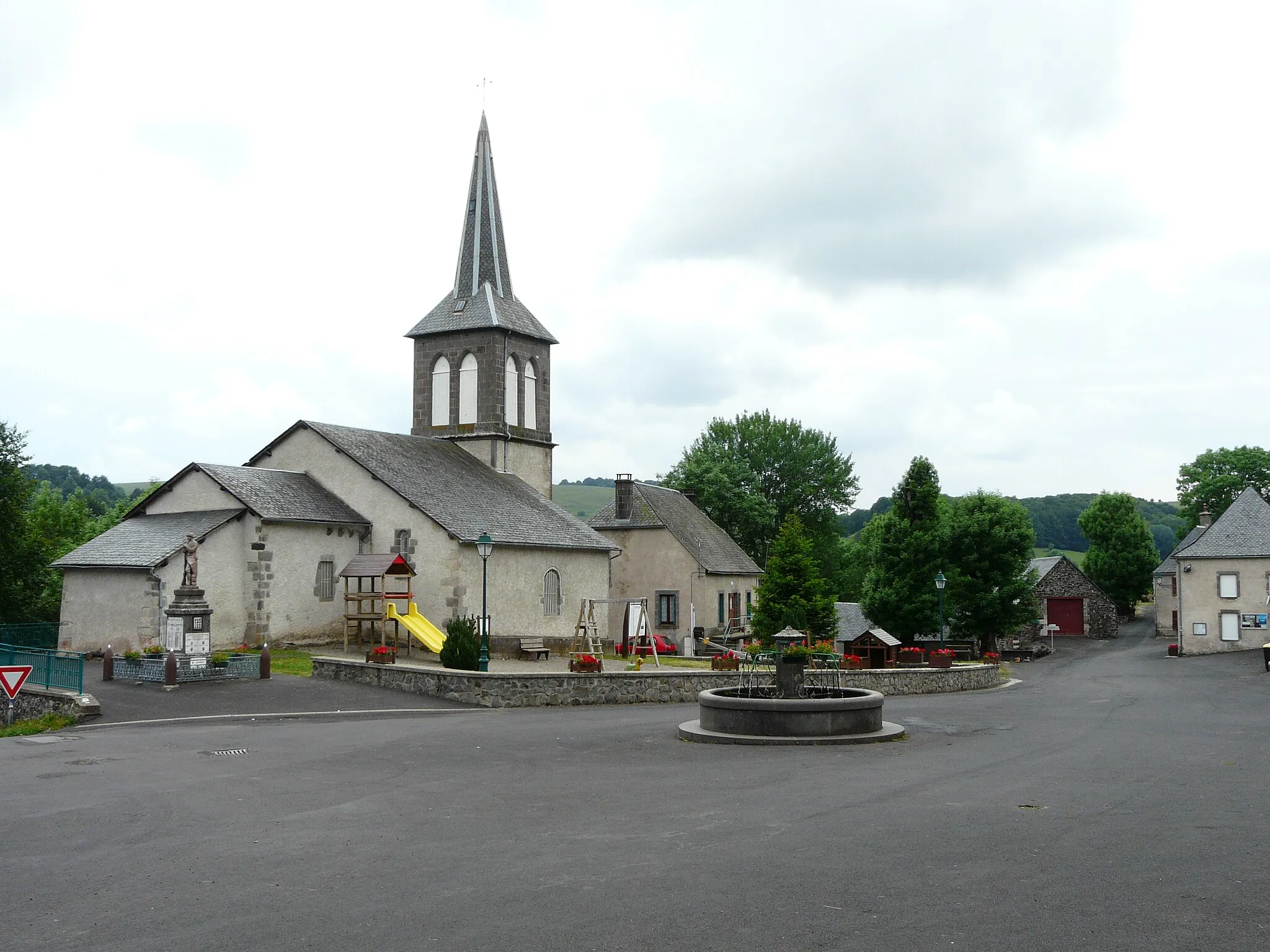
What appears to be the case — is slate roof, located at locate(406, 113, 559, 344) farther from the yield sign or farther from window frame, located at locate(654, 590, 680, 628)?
the yield sign

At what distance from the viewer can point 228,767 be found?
50.7 feet

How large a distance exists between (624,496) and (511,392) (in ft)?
30.6

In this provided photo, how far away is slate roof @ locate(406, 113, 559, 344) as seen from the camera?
1836 inches

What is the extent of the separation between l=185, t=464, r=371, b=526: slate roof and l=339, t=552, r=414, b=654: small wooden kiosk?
1.79 metres

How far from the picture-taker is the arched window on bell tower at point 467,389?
1817 inches

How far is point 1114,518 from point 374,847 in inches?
3538

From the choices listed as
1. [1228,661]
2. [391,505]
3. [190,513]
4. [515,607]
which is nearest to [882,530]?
[1228,661]

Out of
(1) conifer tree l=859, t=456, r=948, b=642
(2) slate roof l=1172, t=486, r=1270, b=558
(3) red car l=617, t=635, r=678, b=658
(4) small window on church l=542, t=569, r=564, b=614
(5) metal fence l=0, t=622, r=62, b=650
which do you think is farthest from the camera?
(2) slate roof l=1172, t=486, r=1270, b=558

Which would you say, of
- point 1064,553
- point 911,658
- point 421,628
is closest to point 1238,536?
point 911,658

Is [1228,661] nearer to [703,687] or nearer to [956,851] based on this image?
[703,687]

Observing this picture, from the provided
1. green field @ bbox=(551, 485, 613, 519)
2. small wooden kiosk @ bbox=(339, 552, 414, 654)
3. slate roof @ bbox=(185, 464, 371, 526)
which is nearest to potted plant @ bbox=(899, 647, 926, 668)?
small wooden kiosk @ bbox=(339, 552, 414, 654)

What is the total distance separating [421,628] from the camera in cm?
3431

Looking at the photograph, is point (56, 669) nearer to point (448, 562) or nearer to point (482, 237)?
point (448, 562)

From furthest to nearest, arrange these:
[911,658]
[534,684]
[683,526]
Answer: [683,526], [911,658], [534,684]
